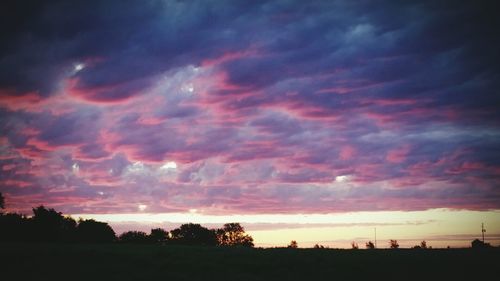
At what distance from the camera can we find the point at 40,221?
339 ft

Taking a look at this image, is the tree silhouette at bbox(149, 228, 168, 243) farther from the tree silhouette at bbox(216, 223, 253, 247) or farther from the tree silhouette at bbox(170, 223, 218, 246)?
the tree silhouette at bbox(216, 223, 253, 247)

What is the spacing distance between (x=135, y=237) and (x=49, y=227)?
4718 cm

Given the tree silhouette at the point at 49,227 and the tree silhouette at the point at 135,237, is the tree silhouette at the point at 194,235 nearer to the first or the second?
the tree silhouette at the point at 135,237

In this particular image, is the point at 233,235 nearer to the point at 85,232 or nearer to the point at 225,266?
the point at 85,232

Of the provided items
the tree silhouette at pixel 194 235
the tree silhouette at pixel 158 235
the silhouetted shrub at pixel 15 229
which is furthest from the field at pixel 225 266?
the tree silhouette at pixel 194 235

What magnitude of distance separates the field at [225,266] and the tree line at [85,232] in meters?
54.4

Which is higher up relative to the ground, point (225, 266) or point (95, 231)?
point (95, 231)

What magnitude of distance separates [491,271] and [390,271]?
32.5 feet

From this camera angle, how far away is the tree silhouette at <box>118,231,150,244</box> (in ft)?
462

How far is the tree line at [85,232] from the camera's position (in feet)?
307

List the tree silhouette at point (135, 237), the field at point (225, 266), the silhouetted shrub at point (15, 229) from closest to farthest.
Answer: the field at point (225, 266) < the silhouetted shrub at point (15, 229) < the tree silhouette at point (135, 237)

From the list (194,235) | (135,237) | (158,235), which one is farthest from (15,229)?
(194,235)

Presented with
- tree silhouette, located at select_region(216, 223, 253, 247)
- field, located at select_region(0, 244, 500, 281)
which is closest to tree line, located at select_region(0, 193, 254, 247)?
tree silhouette, located at select_region(216, 223, 253, 247)

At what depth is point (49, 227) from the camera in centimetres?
10225
